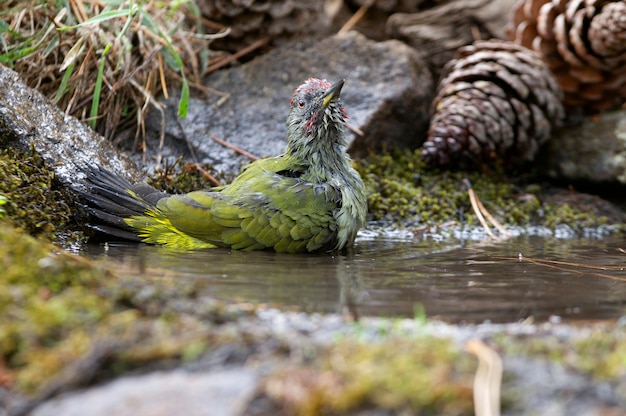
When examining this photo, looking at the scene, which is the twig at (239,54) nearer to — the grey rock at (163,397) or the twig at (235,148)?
the twig at (235,148)

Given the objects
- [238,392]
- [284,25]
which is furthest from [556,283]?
[284,25]

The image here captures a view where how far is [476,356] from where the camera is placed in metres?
1.99

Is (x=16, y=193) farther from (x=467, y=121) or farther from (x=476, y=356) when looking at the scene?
(x=467, y=121)

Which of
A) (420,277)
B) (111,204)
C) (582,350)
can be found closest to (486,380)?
(582,350)

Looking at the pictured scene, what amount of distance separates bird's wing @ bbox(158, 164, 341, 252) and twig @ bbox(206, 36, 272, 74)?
2223 millimetres

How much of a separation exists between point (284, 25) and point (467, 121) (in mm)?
1853

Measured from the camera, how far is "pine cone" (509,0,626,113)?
577cm

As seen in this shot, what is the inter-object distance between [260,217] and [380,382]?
257cm

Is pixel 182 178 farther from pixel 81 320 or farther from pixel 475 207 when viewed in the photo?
pixel 81 320

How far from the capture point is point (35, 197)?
414cm

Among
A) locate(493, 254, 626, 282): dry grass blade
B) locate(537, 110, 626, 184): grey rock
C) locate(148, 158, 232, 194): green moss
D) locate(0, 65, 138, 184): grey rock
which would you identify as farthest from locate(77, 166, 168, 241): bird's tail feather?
locate(537, 110, 626, 184): grey rock

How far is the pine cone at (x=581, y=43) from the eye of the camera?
5773 millimetres

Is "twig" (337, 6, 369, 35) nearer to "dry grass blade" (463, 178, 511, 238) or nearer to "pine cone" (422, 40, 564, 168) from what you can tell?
"pine cone" (422, 40, 564, 168)

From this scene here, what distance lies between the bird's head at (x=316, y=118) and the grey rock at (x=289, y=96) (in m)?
0.81
